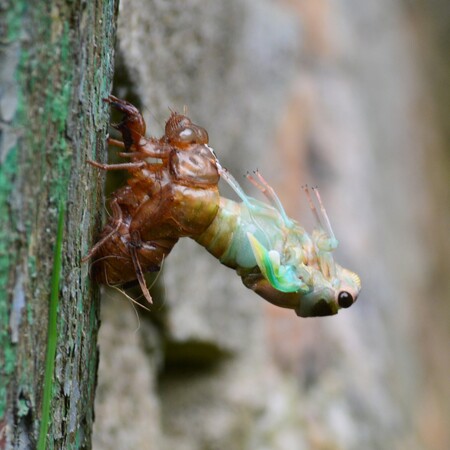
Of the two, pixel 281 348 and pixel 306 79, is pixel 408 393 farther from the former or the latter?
pixel 306 79

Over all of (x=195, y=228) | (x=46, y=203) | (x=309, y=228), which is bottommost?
(x=309, y=228)

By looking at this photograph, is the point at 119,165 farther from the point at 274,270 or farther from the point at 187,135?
the point at 274,270

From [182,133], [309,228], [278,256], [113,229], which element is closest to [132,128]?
[182,133]

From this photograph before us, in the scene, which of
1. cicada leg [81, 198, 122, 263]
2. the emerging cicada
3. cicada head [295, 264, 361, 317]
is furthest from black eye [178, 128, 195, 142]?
cicada head [295, 264, 361, 317]

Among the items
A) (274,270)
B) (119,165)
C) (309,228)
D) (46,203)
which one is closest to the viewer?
(46,203)

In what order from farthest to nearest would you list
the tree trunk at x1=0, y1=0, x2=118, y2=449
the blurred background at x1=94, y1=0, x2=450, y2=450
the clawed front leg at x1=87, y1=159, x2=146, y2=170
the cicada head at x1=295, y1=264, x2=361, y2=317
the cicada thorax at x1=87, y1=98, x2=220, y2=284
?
the blurred background at x1=94, y1=0, x2=450, y2=450 → the cicada head at x1=295, y1=264, x2=361, y2=317 → the cicada thorax at x1=87, y1=98, x2=220, y2=284 → the clawed front leg at x1=87, y1=159, x2=146, y2=170 → the tree trunk at x1=0, y1=0, x2=118, y2=449

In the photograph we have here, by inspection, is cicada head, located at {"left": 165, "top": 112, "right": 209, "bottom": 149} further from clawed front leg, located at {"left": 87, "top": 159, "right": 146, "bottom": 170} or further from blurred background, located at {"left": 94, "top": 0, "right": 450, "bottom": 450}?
blurred background, located at {"left": 94, "top": 0, "right": 450, "bottom": 450}
